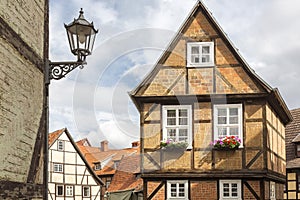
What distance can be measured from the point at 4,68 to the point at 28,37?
1.10 metres

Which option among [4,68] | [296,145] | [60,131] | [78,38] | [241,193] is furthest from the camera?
[60,131]

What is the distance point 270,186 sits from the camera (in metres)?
18.1

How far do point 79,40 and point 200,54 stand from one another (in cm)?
1114

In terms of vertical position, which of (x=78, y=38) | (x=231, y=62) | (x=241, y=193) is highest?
(x=231, y=62)

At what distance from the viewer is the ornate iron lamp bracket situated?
712 cm

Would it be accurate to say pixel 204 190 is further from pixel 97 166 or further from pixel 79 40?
pixel 97 166

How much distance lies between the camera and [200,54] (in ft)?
59.2

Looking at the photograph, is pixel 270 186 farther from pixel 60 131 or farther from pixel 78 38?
pixel 60 131

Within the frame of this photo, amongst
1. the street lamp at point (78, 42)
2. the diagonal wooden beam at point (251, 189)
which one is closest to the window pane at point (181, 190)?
the diagonal wooden beam at point (251, 189)

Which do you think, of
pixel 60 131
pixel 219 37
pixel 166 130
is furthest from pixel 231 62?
pixel 60 131

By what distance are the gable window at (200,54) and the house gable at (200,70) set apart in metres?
0.11

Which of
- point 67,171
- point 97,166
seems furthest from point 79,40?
point 97,166

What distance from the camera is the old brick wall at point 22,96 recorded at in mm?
6516

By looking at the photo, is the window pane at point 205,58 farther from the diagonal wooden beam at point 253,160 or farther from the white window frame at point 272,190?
the white window frame at point 272,190
